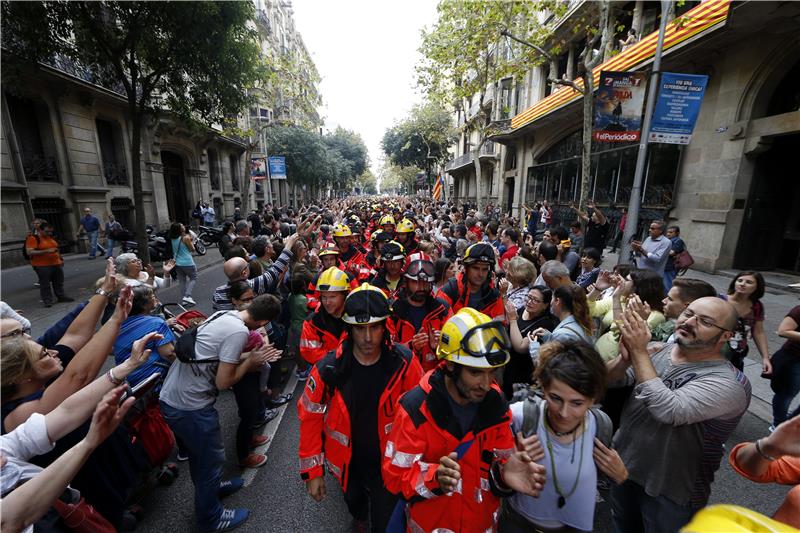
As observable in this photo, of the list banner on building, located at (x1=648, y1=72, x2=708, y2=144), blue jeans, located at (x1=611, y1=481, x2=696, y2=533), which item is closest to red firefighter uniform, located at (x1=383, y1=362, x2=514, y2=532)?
blue jeans, located at (x1=611, y1=481, x2=696, y2=533)

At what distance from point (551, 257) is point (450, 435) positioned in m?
4.32

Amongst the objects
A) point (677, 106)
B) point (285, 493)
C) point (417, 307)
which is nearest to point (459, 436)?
point (417, 307)

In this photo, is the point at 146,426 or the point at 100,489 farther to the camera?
the point at 146,426

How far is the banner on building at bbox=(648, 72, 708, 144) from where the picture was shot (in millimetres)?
7473

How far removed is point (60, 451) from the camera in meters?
2.11

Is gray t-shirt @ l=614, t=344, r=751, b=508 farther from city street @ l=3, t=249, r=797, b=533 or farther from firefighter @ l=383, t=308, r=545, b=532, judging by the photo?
city street @ l=3, t=249, r=797, b=533

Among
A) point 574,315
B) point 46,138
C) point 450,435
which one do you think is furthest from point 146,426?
point 46,138

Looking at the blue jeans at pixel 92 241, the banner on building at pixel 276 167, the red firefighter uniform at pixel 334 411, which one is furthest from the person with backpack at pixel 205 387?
the banner on building at pixel 276 167

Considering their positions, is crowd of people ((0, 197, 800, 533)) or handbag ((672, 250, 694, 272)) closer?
crowd of people ((0, 197, 800, 533))

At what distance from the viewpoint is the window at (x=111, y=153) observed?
52.9 ft

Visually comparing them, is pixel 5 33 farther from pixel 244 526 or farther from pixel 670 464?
pixel 670 464

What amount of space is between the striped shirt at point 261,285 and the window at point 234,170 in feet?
93.7

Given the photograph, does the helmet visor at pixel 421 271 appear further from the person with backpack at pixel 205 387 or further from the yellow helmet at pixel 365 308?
the person with backpack at pixel 205 387

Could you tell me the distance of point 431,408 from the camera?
5.91 feet
